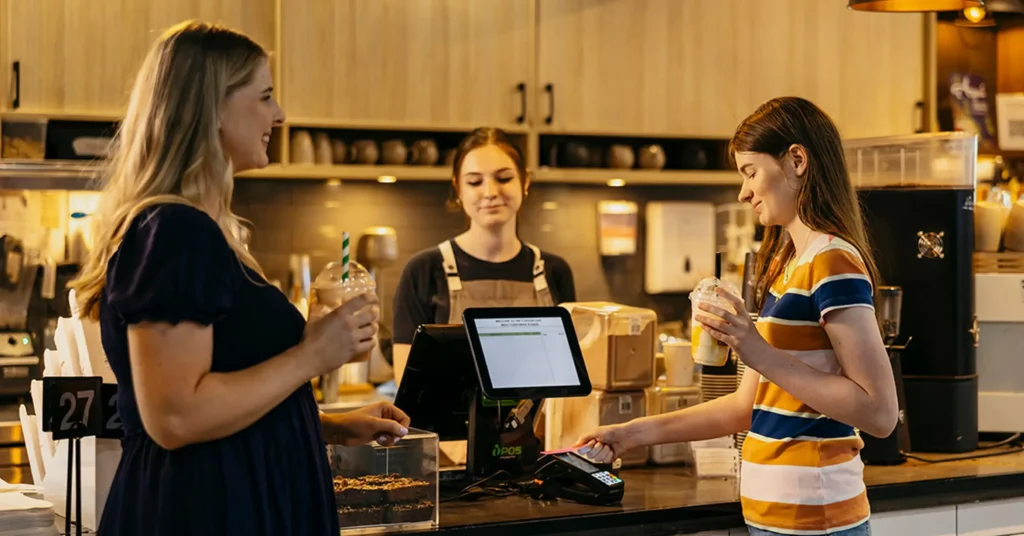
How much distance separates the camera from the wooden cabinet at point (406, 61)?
14.5 feet

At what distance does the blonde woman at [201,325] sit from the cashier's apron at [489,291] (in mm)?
1927

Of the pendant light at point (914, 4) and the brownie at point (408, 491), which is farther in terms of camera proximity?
the pendant light at point (914, 4)

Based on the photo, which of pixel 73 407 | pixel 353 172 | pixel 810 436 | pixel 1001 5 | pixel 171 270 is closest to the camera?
pixel 171 270

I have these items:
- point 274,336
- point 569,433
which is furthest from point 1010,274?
point 274,336

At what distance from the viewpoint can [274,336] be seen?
5.74 ft

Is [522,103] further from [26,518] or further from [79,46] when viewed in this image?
[26,518]

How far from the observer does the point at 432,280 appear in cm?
374

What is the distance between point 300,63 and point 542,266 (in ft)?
4.13

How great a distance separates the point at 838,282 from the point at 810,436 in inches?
10.8

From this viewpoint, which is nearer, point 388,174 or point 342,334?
point 342,334

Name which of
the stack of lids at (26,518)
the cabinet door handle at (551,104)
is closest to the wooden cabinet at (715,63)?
the cabinet door handle at (551,104)

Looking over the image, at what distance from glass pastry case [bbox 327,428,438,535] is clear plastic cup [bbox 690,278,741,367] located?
1.67 feet

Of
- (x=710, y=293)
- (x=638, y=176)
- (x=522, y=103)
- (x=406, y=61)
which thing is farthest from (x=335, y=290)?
(x=638, y=176)

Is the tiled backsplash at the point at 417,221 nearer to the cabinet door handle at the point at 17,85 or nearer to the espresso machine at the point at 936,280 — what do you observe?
the cabinet door handle at the point at 17,85
